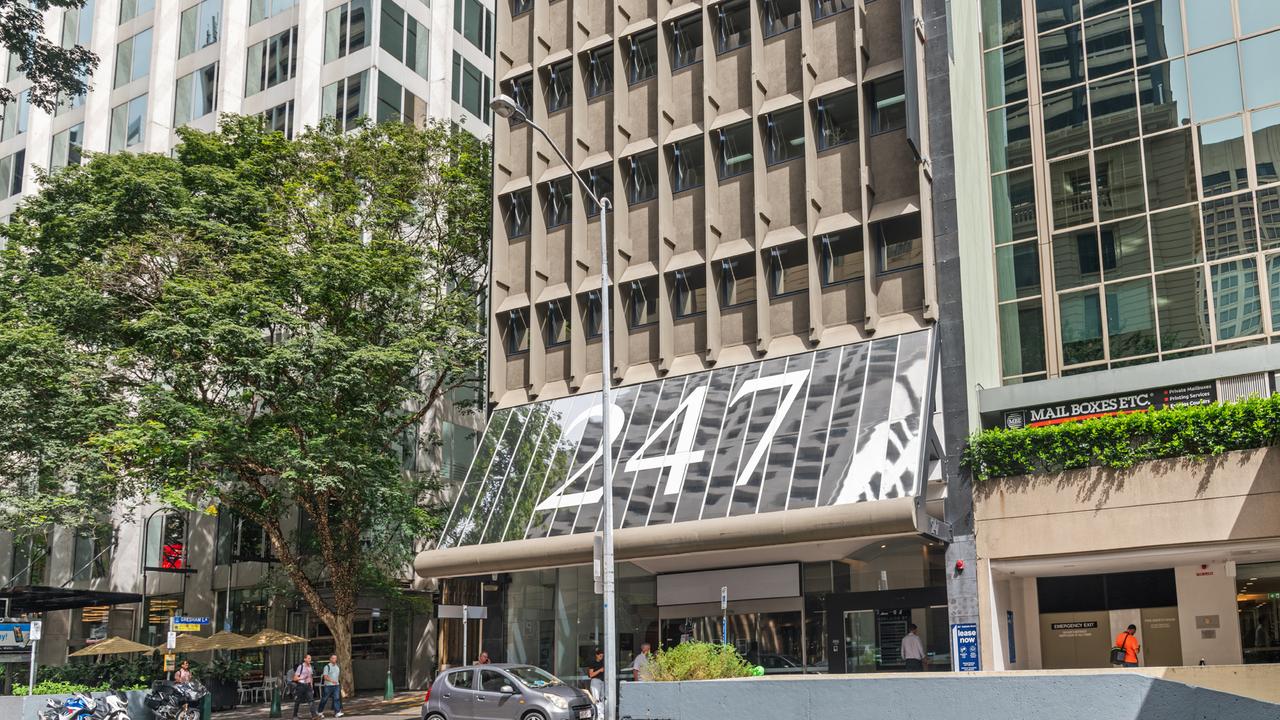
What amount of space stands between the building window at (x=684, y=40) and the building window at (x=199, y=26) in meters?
29.4

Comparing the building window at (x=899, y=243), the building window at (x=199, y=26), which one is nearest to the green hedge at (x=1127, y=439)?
the building window at (x=899, y=243)

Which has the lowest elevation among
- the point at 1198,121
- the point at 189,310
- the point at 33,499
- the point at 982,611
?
the point at 982,611

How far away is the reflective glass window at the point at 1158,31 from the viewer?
2588cm

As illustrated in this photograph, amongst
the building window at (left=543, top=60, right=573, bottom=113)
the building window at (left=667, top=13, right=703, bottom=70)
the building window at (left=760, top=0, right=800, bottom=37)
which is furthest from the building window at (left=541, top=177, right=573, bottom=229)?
the building window at (left=760, top=0, right=800, bottom=37)

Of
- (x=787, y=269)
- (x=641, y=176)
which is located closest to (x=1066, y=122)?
(x=787, y=269)

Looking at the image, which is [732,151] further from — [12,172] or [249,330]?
[12,172]

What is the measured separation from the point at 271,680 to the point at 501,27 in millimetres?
24396

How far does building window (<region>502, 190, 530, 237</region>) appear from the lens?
34.1m

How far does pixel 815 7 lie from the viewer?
28562 mm

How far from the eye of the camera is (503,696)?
23266 mm

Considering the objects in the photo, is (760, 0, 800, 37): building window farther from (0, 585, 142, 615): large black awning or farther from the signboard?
(0, 585, 142, 615): large black awning

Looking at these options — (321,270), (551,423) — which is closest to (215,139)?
(321,270)

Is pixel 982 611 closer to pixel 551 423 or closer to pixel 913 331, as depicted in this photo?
pixel 913 331

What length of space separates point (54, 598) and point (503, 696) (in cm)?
2372
